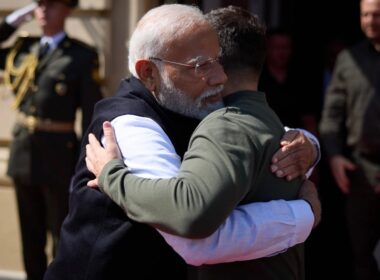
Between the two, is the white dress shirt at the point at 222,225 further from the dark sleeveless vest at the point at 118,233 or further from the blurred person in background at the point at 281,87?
the blurred person in background at the point at 281,87

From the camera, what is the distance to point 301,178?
2229 millimetres

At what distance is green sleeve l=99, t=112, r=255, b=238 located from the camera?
187cm

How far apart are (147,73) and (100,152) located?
237mm

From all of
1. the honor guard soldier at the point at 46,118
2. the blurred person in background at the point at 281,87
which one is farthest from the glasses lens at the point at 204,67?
the blurred person in background at the point at 281,87

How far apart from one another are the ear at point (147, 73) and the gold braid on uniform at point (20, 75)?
2801 millimetres

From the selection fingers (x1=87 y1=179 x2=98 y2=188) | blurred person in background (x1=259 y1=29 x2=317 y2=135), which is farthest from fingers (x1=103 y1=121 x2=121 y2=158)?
blurred person in background (x1=259 y1=29 x2=317 y2=135)

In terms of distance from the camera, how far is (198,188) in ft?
6.13

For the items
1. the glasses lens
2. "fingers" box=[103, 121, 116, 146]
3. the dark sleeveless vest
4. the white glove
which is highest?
the glasses lens

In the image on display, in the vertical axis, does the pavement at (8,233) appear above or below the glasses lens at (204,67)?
below

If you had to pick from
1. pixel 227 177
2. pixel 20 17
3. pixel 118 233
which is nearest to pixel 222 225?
pixel 227 177

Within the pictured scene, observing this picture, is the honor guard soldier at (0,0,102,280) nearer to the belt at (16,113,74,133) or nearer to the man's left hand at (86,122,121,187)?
the belt at (16,113,74,133)

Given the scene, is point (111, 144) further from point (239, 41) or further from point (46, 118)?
point (46, 118)

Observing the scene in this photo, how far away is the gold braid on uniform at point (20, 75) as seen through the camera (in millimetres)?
4855

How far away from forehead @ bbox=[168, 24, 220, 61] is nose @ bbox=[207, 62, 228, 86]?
4 centimetres
